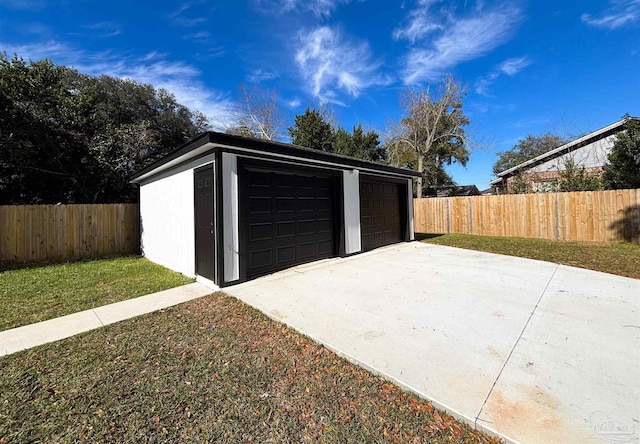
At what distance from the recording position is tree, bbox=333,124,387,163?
22.1 metres

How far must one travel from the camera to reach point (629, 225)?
8906mm

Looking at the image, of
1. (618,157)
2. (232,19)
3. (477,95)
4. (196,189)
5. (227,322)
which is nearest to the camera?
(227,322)

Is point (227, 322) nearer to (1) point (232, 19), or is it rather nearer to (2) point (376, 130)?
(1) point (232, 19)

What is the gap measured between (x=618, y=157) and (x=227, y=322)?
15.6 meters

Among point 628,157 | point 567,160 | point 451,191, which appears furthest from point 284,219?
point 451,191

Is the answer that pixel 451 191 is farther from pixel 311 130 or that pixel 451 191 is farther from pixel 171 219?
pixel 171 219

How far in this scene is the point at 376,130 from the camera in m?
23.4

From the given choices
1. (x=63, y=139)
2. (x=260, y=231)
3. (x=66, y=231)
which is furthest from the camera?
(x=63, y=139)

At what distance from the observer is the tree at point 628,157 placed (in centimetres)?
1039

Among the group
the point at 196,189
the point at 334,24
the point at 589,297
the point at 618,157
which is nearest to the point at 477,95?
the point at 618,157

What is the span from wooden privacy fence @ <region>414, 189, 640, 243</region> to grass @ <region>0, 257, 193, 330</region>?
1177 cm

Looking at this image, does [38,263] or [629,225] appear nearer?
[38,263]

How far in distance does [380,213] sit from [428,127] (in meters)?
16.0

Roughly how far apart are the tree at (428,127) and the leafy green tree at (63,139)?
17820mm
